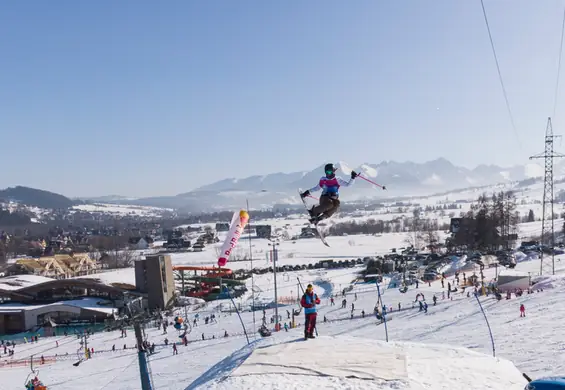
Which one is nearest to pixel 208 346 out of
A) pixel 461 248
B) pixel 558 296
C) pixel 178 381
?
pixel 178 381

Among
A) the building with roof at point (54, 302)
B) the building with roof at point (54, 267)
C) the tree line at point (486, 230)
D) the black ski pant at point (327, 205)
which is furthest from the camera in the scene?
the building with roof at point (54, 267)

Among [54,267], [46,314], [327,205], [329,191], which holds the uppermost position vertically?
[329,191]

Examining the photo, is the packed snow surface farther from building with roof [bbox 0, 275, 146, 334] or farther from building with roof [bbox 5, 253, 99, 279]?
building with roof [bbox 5, 253, 99, 279]

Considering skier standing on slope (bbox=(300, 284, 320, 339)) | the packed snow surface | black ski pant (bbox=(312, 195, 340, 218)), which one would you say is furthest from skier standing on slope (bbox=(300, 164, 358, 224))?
the packed snow surface

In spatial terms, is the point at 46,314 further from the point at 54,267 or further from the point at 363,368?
the point at 363,368

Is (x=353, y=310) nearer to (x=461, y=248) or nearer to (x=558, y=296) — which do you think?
(x=558, y=296)

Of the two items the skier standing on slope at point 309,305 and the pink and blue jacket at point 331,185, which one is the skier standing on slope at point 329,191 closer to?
the pink and blue jacket at point 331,185

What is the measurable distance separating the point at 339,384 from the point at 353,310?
23572 millimetres

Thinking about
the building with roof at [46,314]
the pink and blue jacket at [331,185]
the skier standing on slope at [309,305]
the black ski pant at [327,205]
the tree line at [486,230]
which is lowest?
the building with roof at [46,314]

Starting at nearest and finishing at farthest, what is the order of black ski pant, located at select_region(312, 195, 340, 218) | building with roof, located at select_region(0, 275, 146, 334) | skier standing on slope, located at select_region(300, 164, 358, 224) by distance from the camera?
skier standing on slope, located at select_region(300, 164, 358, 224), black ski pant, located at select_region(312, 195, 340, 218), building with roof, located at select_region(0, 275, 146, 334)

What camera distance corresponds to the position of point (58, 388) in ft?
68.7

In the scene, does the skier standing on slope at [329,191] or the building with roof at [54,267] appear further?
the building with roof at [54,267]

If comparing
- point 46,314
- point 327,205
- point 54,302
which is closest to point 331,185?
point 327,205

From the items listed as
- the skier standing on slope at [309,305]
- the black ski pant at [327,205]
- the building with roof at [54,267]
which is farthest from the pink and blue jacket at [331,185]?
the building with roof at [54,267]
